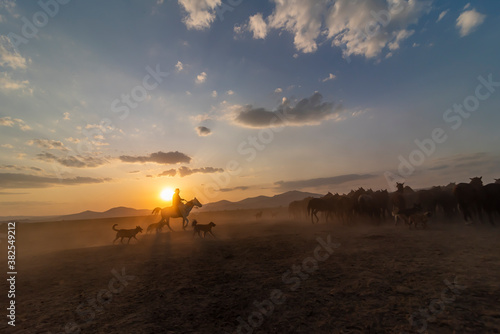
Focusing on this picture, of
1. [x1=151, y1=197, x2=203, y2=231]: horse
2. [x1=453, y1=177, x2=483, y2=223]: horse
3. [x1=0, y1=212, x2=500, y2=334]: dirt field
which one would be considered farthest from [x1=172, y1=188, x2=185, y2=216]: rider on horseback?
[x1=453, y1=177, x2=483, y2=223]: horse

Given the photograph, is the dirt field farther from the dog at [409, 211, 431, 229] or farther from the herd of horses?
the herd of horses

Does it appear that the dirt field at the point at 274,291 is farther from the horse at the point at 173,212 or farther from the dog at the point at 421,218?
the horse at the point at 173,212

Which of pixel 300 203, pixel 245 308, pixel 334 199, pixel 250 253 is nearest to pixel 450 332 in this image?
pixel 245 308

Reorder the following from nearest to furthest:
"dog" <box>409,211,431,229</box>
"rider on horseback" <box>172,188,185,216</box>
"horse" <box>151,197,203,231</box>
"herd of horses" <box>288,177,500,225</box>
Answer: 1. "dog" <box>409,211,431,229</box>
2. "herd of horses" <box>288,177,500,225</box>
3. "rider on horseback" <box>172,188,185,216</box>
4. "horse" <box>151,197,203,231</box>

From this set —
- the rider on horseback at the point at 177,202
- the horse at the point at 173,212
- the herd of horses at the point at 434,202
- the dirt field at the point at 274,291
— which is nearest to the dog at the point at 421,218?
the herd of horses at the point at 434,202

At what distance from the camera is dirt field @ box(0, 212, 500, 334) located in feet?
15.1

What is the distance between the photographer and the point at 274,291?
20.2 feet

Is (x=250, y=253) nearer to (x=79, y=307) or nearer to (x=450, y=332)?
(x=79, y=307)

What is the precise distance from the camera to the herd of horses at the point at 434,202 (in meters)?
15.3

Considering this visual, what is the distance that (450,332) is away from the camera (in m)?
3.97

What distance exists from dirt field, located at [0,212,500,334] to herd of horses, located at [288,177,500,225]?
681 centimetres

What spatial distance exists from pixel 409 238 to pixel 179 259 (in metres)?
11.9

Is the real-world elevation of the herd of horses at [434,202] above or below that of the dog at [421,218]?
above

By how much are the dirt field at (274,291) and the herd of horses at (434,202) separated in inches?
268
